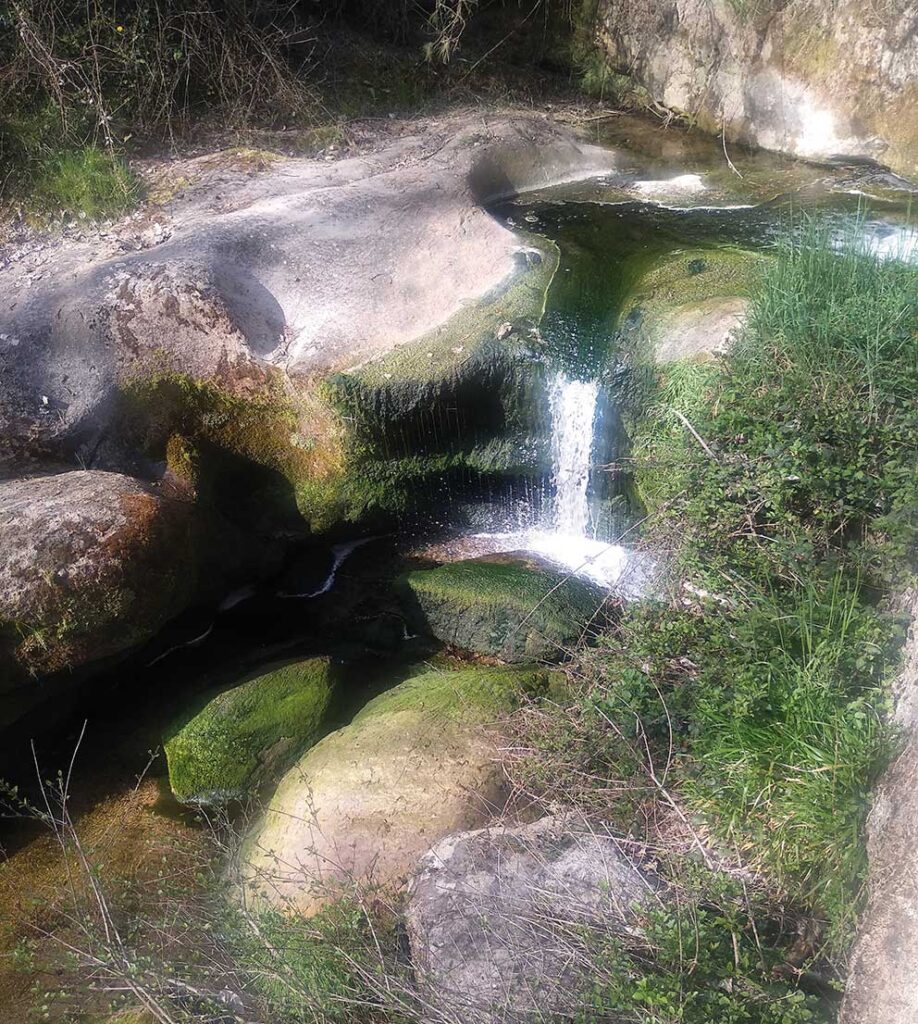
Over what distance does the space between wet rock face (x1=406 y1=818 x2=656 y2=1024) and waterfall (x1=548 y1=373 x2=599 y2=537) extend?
9.90ft

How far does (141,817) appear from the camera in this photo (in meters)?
5.06

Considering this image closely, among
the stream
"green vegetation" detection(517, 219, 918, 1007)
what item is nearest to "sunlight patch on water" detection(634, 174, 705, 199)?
the stream

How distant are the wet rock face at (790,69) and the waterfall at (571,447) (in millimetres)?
4368

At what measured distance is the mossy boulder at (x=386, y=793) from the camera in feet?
13.4

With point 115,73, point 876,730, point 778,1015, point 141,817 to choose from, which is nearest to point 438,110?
point 115,73

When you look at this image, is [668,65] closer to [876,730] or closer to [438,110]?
[438,110]

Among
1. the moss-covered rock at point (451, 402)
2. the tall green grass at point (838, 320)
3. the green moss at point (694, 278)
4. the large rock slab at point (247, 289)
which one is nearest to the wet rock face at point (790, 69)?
the green moss at point (694, 278)

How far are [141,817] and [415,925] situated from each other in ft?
7.51

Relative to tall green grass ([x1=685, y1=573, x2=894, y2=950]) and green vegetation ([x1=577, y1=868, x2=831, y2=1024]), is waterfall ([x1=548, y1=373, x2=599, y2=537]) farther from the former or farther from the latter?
Result: green vegetation ([x1=577, y1=868, x2=831, y2=1024])

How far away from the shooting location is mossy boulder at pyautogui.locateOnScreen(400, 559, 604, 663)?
555 cm

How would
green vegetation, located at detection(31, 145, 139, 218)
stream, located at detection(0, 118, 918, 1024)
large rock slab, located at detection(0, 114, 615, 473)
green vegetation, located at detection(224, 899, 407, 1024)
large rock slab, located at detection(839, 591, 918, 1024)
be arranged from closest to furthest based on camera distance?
large rock slab, located at detection(839, 591, 918, 1024)
green vegetation, located at detection(224, 899, 407, 1024)
stream, located at detection(0, 118, 918, 1024)
large rock slab, located at detection(0, 114, 615, 473)
green vegetation, located at detection(31, 145, 139, 218)

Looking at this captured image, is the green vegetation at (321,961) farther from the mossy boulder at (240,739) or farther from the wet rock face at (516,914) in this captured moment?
the mossy boulder at (240,739)

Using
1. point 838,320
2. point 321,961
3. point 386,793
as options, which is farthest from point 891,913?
point 838,320

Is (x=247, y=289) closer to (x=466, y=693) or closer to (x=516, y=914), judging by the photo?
(x=466, y=693)
